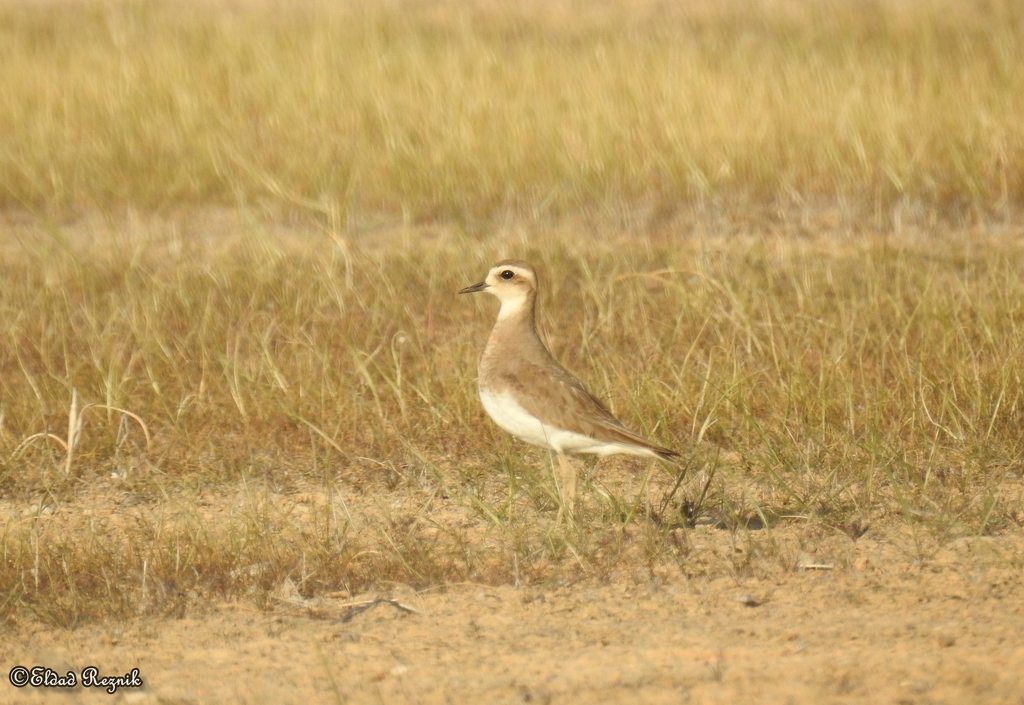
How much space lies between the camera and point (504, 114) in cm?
983

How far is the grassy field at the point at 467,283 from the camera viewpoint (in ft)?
15.3

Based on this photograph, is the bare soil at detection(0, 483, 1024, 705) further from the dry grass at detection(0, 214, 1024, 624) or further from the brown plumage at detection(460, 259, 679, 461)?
the brown plumage at detection(460, 259, 679, 461)

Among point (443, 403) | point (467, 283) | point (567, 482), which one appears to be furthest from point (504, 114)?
point (567, 482)

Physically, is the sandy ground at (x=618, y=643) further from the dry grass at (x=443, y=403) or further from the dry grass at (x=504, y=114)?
the dry grass at (x=504, y=114)

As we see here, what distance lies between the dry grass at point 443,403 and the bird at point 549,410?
191 millimetres

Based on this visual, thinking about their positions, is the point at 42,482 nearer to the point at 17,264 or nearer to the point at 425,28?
the point at 17,264

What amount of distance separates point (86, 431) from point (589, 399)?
7.75 feet

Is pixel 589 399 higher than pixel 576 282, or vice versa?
pixel 589 399

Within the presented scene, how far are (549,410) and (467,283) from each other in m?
2.85

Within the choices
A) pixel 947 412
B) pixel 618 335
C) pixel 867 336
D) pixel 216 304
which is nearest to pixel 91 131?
pixel 216 304

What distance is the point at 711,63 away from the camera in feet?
36.3

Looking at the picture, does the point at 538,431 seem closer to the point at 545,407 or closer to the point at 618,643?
the point at 545,407

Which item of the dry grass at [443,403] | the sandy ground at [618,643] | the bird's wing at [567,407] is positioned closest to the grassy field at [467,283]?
the dry grass at [443,403]

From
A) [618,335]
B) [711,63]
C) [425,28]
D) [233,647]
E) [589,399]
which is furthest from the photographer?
[425,28]
